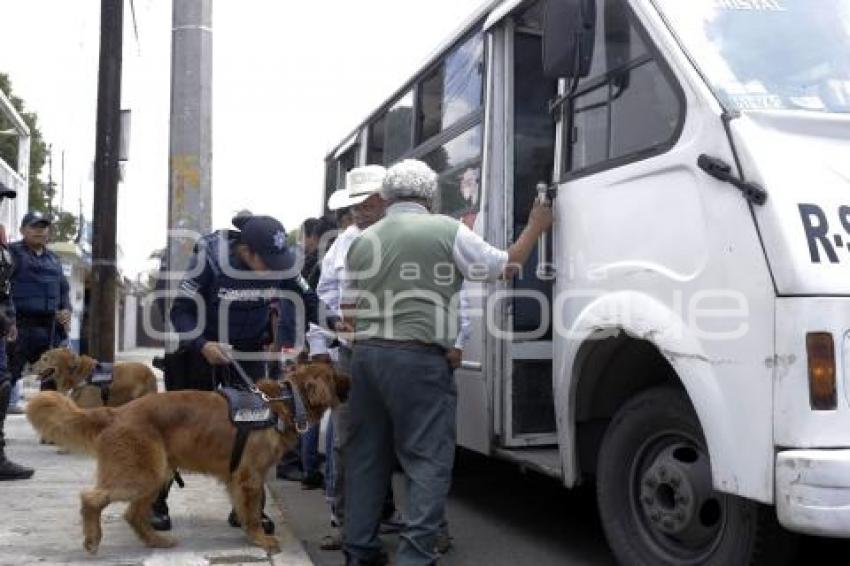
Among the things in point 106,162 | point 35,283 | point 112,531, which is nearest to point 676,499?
point 112,531

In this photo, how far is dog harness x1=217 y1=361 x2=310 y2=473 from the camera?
15.4 feet

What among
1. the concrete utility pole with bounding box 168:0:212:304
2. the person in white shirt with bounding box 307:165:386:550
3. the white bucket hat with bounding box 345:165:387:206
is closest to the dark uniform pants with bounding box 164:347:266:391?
the person in white shirt with bounding box 307:165:386:550

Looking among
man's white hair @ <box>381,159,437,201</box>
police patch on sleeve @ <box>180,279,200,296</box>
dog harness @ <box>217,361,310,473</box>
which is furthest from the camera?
police patch on sleeve @ <box>180,279,200,296</box>

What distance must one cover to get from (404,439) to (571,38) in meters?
1.86

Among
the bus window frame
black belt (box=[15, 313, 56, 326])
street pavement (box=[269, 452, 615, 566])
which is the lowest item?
street pavement (box=[269, 452, 615, 566])

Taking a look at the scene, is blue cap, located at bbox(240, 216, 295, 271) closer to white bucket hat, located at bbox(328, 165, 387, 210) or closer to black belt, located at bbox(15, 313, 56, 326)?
white bucket hat, located at bbox(328, 165, 387, 210)

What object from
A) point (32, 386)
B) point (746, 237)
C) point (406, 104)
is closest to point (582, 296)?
point (746, 237)

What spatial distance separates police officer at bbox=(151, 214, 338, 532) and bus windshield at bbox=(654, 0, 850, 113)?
7.77 feet

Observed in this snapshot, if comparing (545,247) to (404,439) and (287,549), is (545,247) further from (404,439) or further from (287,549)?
(287,549)

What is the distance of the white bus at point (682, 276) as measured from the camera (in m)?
3.23

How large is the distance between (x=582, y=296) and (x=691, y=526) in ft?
3.59

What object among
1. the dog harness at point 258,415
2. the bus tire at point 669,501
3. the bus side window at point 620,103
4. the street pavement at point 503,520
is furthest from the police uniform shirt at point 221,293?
the bus tire at point 669,501

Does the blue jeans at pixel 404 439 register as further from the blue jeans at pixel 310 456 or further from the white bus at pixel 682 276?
the blue jeans at pixel 310 456

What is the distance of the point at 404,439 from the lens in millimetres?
4125
